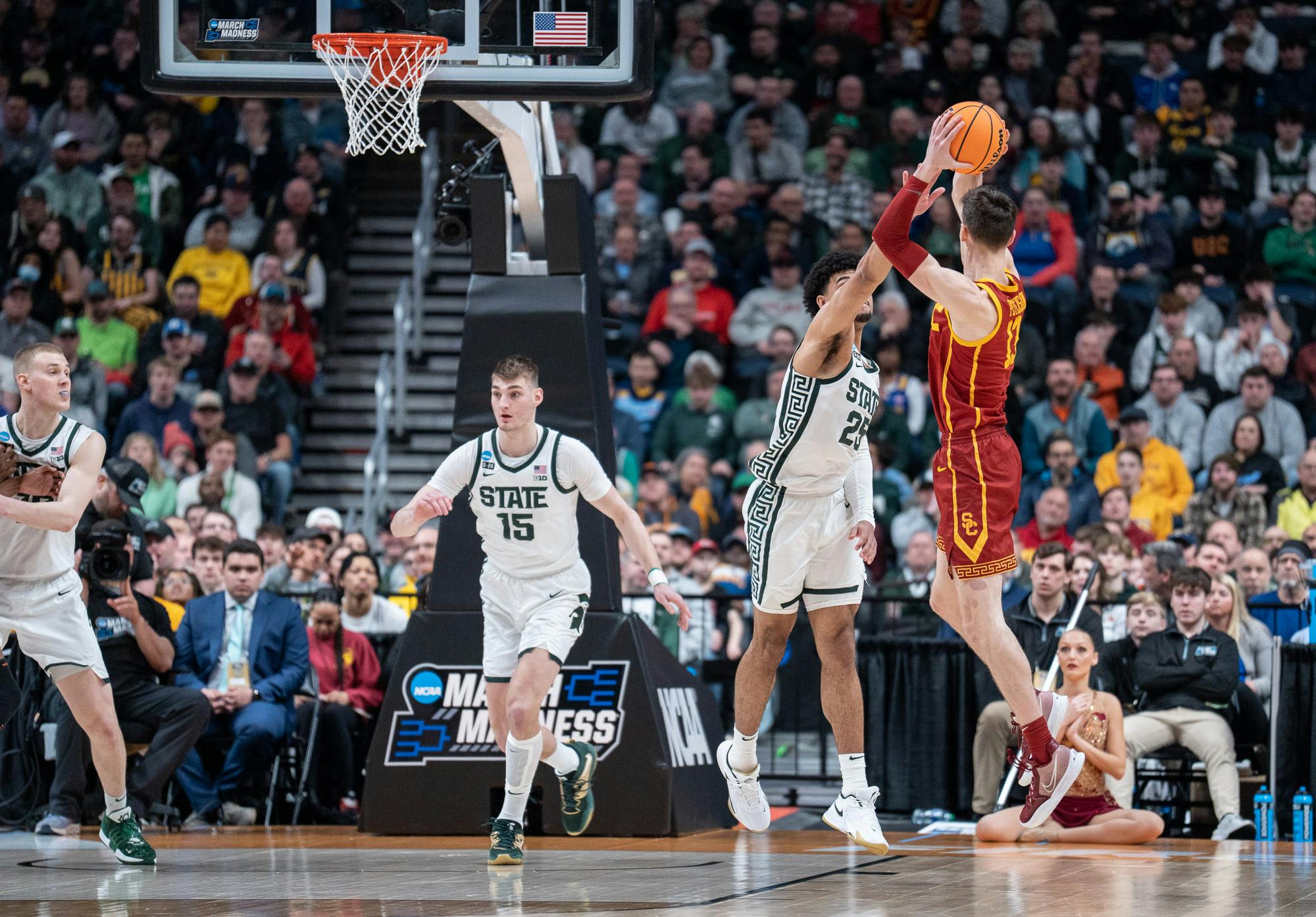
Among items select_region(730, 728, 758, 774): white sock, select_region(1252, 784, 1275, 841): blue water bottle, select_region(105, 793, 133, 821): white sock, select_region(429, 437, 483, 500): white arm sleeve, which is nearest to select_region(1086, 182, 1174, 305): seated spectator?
select_region(1252, 784, 1275, 841): blue water bottle

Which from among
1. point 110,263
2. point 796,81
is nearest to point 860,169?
point 796,81

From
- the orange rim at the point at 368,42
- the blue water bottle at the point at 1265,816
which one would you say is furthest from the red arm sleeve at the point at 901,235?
the blue water bottle at the point at 1265,816

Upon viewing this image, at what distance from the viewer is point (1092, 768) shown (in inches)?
443

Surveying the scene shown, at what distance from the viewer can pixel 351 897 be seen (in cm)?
806

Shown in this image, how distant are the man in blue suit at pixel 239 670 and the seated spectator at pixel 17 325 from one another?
21.5ft

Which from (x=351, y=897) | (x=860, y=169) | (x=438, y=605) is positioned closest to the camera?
(x=351, y=897)

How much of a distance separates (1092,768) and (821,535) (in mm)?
3243

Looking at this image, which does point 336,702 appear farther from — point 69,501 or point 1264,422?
point 1264,422

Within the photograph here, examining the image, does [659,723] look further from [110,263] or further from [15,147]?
[15,147]

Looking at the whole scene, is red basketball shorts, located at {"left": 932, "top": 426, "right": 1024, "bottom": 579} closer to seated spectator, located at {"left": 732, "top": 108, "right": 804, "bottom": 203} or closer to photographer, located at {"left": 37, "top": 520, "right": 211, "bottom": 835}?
photographer, located at {"left": 37, "top": 520, "right": 211, "bottom": 835}

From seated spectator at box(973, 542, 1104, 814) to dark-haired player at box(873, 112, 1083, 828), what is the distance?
12.2 feet

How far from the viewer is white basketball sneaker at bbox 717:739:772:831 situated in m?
9.17

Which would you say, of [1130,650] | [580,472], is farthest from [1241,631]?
[580,472]

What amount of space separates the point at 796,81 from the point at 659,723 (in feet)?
35.7
